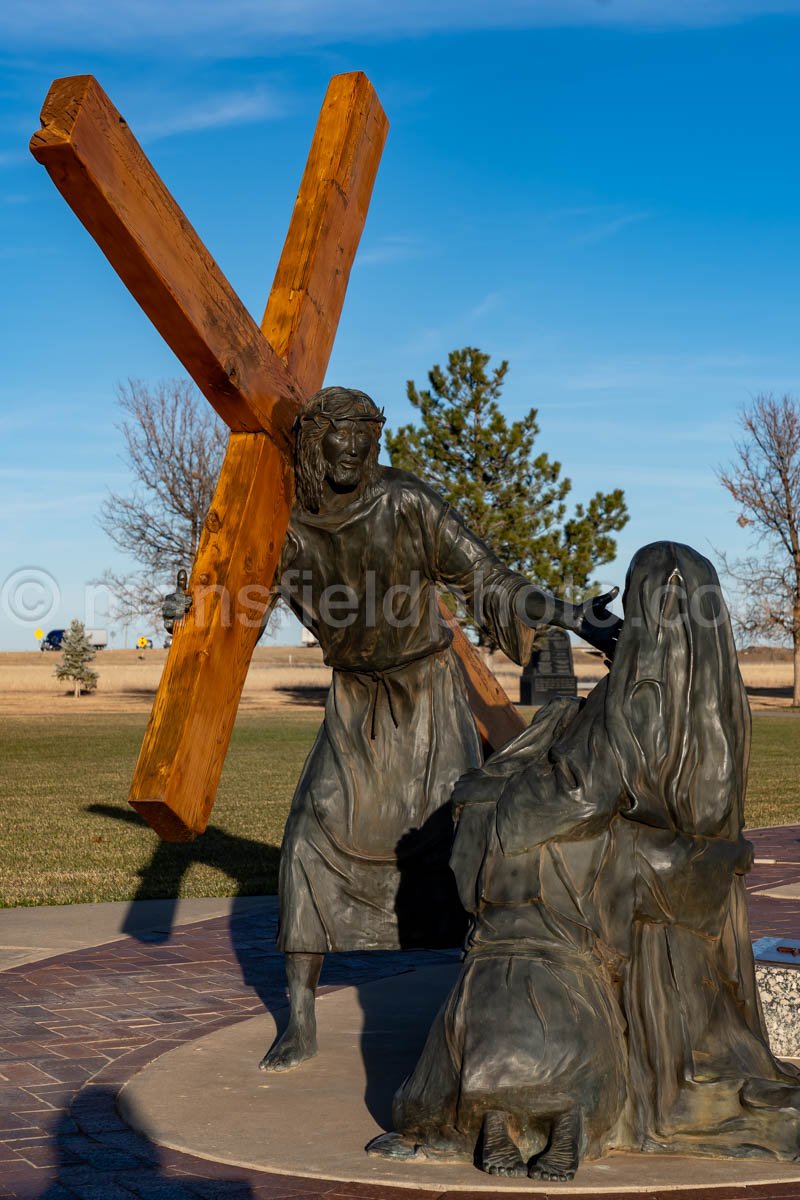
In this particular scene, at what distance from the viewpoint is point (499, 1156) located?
3703 mm

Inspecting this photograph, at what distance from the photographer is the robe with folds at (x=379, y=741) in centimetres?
494

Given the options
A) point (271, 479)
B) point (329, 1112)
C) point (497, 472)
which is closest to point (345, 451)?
point (271, 479)

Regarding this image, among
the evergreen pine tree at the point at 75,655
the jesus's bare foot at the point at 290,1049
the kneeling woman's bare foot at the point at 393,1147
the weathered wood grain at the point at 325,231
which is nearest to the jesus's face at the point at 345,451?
the weathered wood grain at the point at 325,231

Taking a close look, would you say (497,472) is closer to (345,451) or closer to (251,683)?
(251,683)

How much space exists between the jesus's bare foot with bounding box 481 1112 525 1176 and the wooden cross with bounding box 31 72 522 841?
1.25 meters

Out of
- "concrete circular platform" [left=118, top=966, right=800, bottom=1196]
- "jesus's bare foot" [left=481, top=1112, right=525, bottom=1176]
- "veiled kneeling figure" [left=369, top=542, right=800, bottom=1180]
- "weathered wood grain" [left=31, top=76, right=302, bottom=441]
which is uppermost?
"weathered wood grain" [left=31, top=76, right=302, bottom=441]

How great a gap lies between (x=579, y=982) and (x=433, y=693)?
1437 millimetres

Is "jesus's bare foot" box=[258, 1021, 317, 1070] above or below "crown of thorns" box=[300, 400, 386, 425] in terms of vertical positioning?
below

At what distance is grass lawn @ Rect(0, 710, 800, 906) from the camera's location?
31.0 feet

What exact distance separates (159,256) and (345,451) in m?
1.01

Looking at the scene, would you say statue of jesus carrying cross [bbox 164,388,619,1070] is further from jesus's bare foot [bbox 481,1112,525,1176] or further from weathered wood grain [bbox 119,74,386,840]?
jesus's bare foot [bbox 481,1112,525,1176]

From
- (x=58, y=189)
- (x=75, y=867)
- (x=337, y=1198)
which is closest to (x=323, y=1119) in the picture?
(x=337, y=1198)

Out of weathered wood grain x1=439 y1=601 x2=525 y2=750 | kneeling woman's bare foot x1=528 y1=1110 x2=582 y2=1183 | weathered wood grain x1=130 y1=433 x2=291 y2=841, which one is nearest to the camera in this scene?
kneeling woman's bare foot x1=528 y1=1110 x2=582 y2=1183

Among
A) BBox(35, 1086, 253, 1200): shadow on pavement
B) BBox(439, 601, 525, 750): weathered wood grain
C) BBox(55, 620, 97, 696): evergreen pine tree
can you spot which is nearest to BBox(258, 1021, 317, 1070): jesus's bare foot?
BBox(35, 1086, 253, 1200): shadow on pavement
